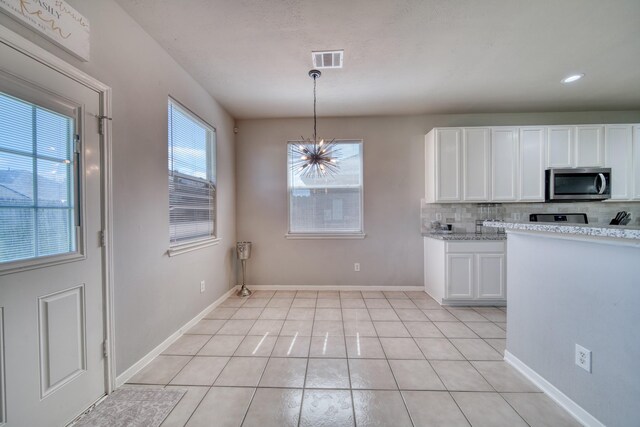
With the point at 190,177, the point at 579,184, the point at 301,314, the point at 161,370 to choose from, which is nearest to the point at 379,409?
the point at 301,314

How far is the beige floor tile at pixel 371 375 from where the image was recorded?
177 centimetres

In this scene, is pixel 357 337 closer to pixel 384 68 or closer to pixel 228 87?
pixel 384 68

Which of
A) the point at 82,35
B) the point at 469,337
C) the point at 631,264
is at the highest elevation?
the point at 82,35

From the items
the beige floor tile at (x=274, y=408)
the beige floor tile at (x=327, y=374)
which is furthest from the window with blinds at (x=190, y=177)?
the beige floor tile at (x=327, y=374)

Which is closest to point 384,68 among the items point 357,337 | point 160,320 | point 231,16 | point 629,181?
point 231,16

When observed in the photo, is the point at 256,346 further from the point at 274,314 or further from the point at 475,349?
the point at 475,349

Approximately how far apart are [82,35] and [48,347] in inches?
71.5

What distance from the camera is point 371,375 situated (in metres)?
1.88

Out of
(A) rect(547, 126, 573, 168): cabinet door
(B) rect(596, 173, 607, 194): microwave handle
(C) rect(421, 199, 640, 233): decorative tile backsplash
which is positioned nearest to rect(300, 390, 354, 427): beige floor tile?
(C) rect(421, 199, 640, 233): decorative tile backsplash

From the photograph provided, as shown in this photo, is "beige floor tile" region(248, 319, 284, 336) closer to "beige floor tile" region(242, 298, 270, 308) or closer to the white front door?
"beige floor tile" region(242, 298, 270, 308)

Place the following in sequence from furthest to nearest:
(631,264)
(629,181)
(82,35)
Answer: (629,181) → (82,35) → (631,264)

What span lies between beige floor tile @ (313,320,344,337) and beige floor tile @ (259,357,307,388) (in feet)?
1.62

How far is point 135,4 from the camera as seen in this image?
1777 mm

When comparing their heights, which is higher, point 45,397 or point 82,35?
point 82,35
